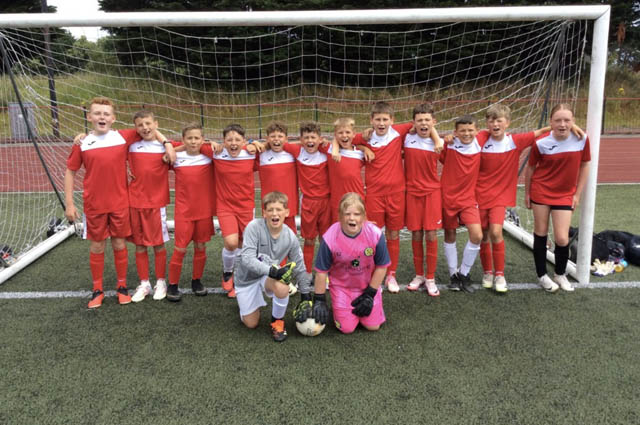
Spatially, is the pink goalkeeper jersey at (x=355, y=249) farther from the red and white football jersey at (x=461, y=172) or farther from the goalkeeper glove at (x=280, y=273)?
the red and white football jersey at (x=461, y=172)

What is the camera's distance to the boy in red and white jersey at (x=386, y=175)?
12.6 feet

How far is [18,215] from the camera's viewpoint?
6.70 m

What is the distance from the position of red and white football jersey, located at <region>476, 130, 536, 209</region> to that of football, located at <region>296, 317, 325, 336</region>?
1.81 metres

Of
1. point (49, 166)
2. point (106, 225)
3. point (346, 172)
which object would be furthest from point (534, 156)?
point (49, 166)

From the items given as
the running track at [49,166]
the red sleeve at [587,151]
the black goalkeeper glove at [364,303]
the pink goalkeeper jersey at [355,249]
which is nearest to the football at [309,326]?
the black goalkeeper glove at [364,303]

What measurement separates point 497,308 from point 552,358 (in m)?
0.76

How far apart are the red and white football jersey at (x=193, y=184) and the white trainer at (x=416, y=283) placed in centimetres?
189

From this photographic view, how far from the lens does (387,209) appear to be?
3.92m

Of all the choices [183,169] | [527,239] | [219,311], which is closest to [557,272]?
[527,239]

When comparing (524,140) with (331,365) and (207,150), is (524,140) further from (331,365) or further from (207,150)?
(207,150)

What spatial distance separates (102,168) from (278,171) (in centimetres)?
140

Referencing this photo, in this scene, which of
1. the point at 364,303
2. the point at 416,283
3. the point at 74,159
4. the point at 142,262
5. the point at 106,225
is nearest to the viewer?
the point at 364,303

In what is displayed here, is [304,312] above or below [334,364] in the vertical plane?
above

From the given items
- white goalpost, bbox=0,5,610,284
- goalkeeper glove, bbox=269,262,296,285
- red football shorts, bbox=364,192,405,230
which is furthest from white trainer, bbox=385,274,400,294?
white goalpost, bbox=0,5,610,284
